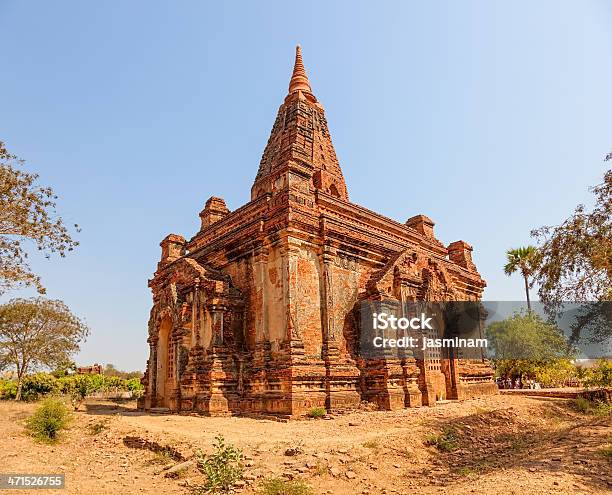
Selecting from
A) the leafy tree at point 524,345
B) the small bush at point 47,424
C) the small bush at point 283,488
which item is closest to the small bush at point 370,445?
the small bush at point 283,488

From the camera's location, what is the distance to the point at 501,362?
30.0 m

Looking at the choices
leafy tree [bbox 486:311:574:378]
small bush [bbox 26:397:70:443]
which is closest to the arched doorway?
small bush [bbox 26:397:70:443]

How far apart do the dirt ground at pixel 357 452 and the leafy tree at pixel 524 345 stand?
58.7 feet

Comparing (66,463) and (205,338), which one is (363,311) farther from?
(66,463)

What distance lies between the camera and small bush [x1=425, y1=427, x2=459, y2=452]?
9.12 m

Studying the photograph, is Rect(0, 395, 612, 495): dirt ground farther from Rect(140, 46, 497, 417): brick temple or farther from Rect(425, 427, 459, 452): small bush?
Rect(140, 46, 497, 417): brick temple

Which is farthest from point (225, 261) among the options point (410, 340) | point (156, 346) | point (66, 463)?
point (66, 463)

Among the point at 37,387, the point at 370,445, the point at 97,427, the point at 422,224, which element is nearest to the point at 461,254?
the point at 422,224

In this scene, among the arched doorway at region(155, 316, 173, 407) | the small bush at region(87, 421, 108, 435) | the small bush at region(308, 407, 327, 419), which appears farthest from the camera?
the arched doorway at region(155, 316, 173, 407)

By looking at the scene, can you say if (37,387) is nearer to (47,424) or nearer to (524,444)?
(47,424)

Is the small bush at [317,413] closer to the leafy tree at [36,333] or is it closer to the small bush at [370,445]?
the small bush at [370,445]

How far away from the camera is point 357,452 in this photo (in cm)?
816

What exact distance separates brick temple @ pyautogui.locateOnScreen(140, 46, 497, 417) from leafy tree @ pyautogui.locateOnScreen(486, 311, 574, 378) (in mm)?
12550

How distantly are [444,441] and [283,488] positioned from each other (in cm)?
421
